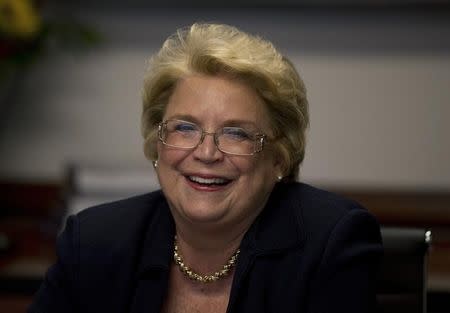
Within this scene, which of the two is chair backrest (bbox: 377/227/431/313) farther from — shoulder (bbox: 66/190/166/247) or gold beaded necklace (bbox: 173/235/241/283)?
shoulder (bbox: 66/190/166/247)

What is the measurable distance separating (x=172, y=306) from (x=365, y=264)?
1.42 ft

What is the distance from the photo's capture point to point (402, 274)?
6.10 feet

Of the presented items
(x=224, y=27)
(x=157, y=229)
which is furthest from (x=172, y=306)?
(x=224, y=27)

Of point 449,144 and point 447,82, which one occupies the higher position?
point 447,82

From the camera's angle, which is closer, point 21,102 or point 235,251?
point 235,251

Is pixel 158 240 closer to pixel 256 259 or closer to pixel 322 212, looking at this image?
pixel 256 259

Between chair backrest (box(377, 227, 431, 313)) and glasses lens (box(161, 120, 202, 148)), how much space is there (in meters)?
0.46

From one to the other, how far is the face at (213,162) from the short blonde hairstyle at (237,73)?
1.0 inches

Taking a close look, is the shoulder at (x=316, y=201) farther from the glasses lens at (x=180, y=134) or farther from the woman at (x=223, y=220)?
the glasses lens at (x=180, y=134)

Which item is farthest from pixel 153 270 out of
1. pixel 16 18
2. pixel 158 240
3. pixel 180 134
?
pixel 16 18

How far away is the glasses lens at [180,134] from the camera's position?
5.75 ft

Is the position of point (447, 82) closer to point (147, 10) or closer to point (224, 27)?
point (147, 10)

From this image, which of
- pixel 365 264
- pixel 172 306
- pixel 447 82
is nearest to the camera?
pixel 365 264

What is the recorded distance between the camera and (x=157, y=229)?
1.95 meters
